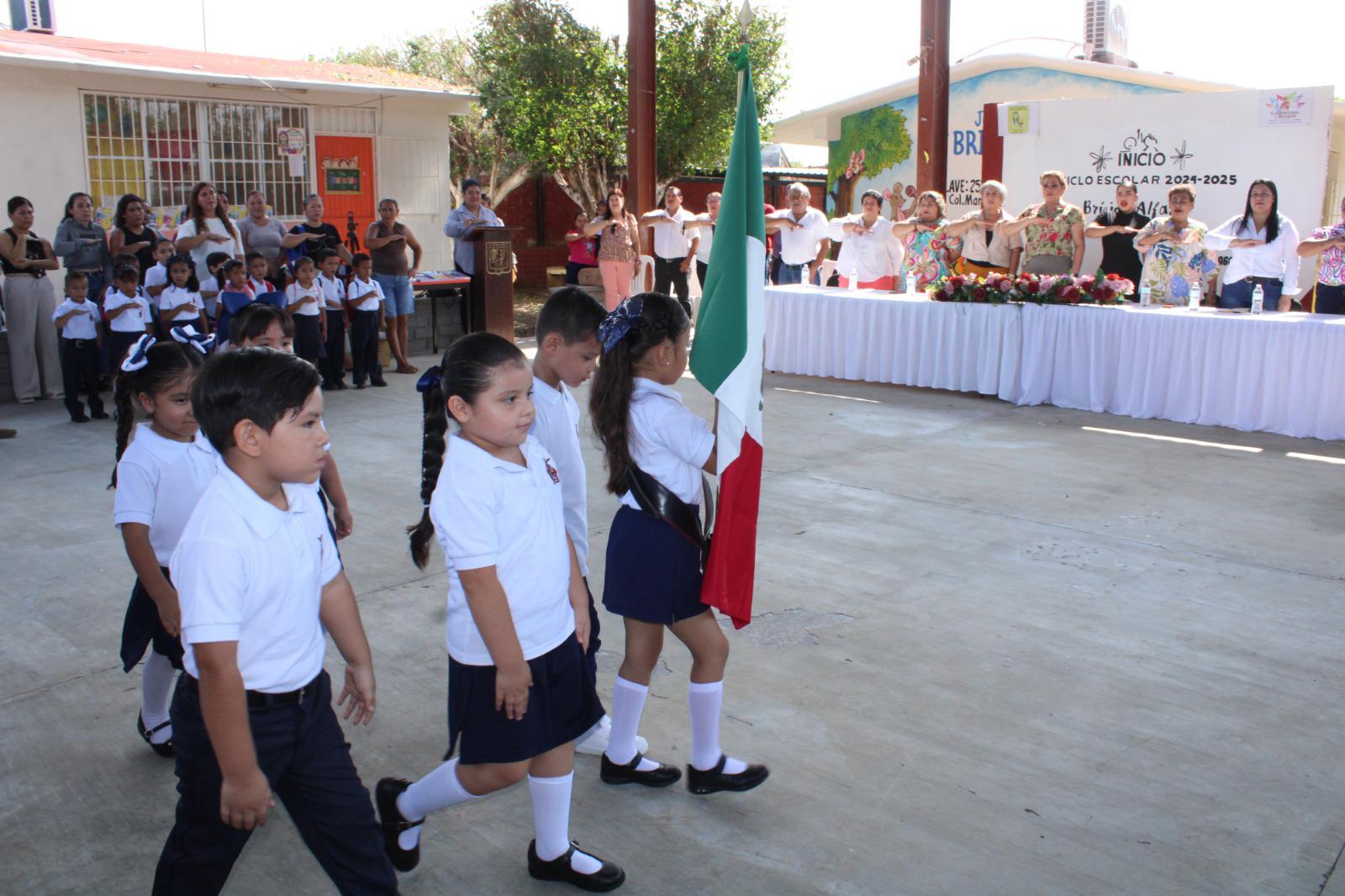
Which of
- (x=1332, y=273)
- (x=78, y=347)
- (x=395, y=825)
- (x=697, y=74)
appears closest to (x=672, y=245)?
(x=78, y=347)

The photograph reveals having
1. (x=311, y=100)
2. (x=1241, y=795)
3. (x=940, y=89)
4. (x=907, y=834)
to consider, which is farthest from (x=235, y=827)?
(x=311, y=100)

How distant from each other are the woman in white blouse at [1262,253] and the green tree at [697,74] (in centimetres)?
1228

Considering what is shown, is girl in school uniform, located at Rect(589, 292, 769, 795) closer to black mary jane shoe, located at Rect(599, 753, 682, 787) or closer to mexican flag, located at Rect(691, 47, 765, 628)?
mexican flag, located at Rect(691, 47, 765, 628)

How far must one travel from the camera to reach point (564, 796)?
2.56 metres

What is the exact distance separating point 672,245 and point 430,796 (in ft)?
36.2

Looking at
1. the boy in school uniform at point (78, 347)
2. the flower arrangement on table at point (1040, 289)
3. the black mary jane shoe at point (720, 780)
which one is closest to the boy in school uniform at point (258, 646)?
the black mary jane shoe at point (720, 780)

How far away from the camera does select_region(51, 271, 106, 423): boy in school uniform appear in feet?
27.5

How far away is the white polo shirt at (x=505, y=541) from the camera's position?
232cm

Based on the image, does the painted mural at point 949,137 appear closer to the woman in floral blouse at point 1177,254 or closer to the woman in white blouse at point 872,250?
the woman in white blouse at point 872,250

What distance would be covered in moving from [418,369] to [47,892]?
27.8ft

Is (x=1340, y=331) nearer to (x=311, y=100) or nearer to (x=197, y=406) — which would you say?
(x=197, y=406)

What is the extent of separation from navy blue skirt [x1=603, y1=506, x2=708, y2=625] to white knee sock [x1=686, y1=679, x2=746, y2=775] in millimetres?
213

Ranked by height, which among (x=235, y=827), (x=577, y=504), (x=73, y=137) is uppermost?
(x=73, y=137)

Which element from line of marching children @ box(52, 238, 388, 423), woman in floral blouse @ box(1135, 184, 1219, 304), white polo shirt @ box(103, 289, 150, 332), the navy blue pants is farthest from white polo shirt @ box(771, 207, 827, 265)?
the navy blue pants
